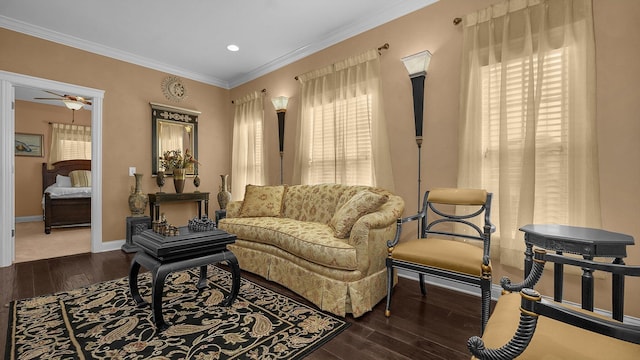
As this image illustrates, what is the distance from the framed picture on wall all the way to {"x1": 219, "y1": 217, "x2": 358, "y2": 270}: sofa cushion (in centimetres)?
657

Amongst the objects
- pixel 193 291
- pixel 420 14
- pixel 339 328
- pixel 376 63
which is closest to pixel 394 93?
pixel 376 63

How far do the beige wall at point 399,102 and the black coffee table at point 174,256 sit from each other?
1924 millimetres

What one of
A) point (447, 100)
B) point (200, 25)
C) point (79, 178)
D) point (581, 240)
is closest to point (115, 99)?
point (200, 25)

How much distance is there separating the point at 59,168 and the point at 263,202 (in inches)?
262

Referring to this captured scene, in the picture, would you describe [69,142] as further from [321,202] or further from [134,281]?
[321,202]

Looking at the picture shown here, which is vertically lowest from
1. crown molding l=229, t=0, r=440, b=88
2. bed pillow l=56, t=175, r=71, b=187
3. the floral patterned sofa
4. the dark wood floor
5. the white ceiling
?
the dark wood floor

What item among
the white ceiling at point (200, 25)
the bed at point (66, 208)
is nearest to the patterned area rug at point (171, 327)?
the white ceiling at point (200, 25)

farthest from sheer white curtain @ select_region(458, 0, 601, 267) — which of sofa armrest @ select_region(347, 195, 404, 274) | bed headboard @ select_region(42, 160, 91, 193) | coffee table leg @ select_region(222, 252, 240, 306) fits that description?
bed headboard @ select_region(42, 160, 91, 193)

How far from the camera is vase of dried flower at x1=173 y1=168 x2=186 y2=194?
446 centimetres

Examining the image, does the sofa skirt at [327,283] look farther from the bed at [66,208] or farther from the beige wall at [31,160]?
the beige wall at [31,160]

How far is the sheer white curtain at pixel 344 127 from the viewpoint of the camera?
3143 millimetres

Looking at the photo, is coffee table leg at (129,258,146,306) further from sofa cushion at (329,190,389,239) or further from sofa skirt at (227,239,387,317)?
sofa cushion at (329,190,389,239)

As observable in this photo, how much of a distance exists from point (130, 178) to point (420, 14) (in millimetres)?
4657

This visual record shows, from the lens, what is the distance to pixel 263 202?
3559 mm
